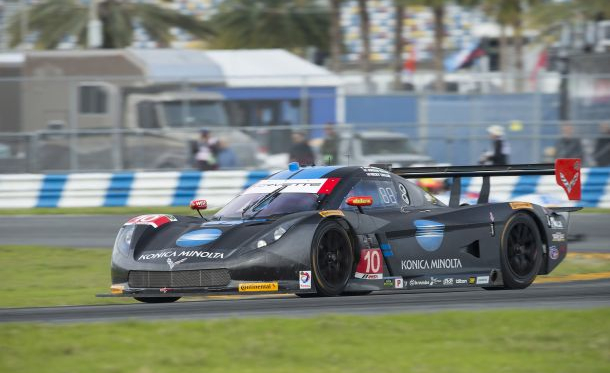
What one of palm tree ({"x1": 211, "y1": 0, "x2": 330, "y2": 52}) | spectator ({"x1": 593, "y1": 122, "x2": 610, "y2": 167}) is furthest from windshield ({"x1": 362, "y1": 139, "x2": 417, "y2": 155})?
palm tree ({"x1": 211, "y1": 0, "x2": 330, "y2": 52})

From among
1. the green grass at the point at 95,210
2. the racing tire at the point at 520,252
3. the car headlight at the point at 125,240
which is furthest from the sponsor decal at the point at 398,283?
the green grass at the point at 95,210

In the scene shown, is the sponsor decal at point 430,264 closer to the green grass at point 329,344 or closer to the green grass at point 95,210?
the green grass at point 329,344

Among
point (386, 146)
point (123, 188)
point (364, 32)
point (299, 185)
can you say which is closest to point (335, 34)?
point (364, 32)

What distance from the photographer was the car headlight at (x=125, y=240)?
9.66m

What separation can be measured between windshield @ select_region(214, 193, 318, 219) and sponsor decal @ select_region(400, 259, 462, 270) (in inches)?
36.7

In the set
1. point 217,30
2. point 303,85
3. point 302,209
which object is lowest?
point 302,209

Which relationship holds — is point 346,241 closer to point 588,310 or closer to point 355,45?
point 588,310

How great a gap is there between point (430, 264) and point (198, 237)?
210 centimetres

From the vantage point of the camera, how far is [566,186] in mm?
11008

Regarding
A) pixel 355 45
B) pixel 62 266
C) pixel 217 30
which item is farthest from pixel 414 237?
pixel 355 45

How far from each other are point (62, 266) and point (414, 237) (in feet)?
18.3

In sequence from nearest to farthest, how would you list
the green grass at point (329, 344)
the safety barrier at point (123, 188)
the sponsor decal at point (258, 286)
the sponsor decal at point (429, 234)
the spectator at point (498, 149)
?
the green grass at point (329, 344), the sponsor decal at point (258, 286), the sponsor decal at point (429, 234), the spectator at point (498, 149), the safety barrier at point (123, 188)

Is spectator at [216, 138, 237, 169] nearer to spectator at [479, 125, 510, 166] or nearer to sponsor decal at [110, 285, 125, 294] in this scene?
spectator at [479, 125, 510, 166]

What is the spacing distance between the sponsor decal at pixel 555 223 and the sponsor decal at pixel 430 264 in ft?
4.22
